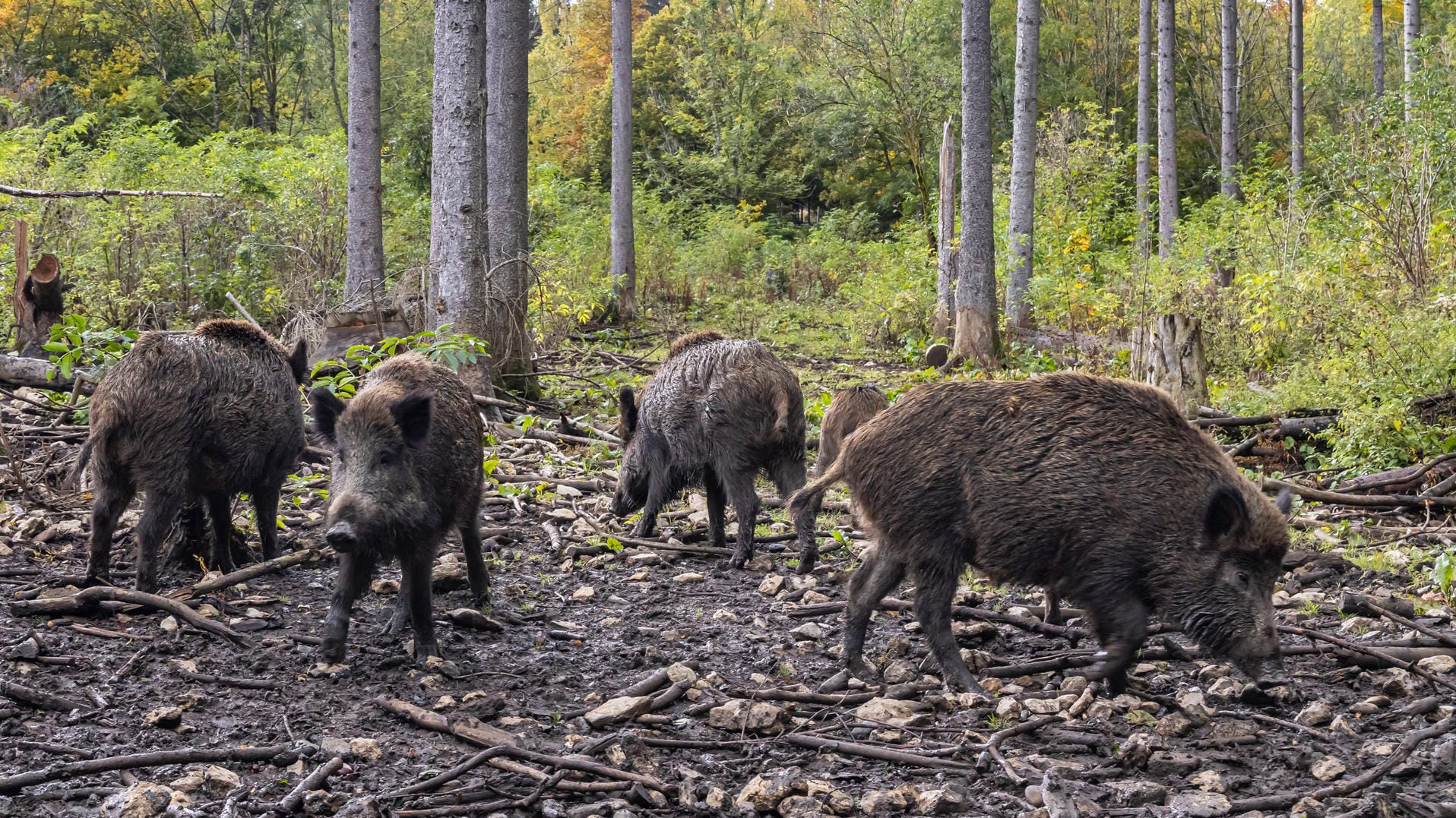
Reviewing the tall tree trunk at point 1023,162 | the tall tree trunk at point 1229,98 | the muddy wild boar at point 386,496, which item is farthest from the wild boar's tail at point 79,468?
the tall tree trunk at point 1229,98

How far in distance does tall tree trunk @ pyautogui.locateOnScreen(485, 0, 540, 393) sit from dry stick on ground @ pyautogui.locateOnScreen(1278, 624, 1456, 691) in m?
7.22

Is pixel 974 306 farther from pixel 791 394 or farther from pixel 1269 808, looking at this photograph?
pixel 1269 808

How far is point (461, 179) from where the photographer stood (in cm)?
997

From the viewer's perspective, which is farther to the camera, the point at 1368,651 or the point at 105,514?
the point at 105,514

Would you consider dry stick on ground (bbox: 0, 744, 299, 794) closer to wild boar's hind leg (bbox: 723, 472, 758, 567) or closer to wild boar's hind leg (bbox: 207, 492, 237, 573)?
wild boar's hind leg (bbox: 207, 492, 237, 573)

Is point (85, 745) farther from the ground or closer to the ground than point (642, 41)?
closer to the ground

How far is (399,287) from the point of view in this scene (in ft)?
38.4

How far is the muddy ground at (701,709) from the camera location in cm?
361

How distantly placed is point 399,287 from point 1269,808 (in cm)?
Result: 984

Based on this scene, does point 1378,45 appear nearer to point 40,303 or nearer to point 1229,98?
point 1229,98

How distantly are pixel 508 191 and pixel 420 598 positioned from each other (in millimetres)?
8701

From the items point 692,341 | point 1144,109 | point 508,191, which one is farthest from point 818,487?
point 1144,109

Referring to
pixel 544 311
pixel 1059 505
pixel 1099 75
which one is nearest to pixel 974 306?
pixel 544 311

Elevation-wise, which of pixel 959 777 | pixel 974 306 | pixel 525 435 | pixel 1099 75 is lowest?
pixel 959 777
